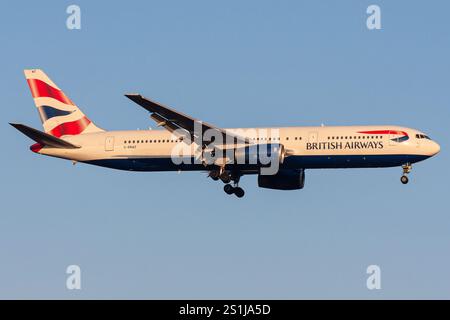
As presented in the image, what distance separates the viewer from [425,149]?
6712 centimetres

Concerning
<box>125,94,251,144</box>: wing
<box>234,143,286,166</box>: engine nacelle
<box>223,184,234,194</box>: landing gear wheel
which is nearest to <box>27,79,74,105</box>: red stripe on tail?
<box>125,94,251,144</box>: wing

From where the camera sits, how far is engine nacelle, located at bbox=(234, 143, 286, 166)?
66.0 metres

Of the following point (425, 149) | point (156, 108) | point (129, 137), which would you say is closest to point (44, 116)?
point (129, 137)

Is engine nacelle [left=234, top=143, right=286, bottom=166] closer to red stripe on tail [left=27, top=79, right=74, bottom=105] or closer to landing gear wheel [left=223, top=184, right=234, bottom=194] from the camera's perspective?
landing gear wheel [left=223, top=184, right=234, bottom=194]

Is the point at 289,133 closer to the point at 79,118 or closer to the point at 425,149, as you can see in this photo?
the point at 425,149

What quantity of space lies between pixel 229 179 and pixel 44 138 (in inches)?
488

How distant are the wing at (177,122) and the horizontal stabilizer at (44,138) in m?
7.95

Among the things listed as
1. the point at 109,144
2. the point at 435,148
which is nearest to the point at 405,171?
the point at 435,148

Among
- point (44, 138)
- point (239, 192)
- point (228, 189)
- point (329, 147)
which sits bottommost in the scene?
point (239, 192)

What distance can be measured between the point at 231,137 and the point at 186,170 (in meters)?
4.29

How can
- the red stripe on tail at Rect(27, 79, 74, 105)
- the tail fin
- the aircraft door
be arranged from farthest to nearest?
1. the red stripe on tail at Rect(27, 79, 74, 105)
2. the tail fin
3. the aircraft door

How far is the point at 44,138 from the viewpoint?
2781 inches

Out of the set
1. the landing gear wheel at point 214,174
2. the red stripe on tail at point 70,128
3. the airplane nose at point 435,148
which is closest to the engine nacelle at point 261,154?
the landing gear wheel at point 214,174

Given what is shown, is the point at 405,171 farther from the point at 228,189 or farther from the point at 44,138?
the point at 44,138
